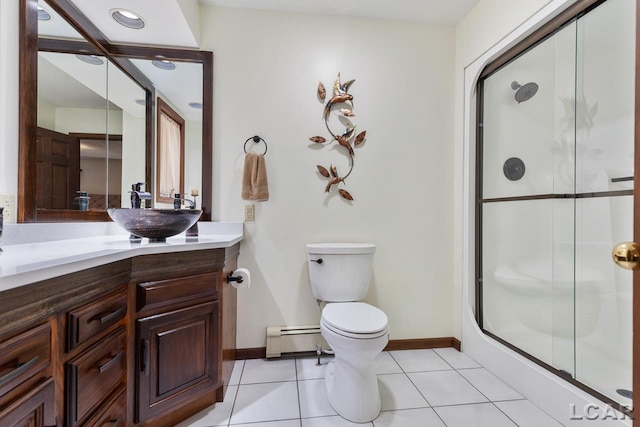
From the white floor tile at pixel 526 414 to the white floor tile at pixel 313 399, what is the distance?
874mm

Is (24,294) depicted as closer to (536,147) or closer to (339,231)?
(339,231)

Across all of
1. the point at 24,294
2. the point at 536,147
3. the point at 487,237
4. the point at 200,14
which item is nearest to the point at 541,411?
the point at 487,237

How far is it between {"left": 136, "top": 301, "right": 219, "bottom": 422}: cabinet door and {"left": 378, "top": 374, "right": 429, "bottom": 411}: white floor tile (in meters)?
0.89

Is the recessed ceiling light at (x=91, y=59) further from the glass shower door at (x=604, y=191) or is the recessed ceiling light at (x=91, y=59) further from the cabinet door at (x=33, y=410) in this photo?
the glass shower door at (x=604, y=191)

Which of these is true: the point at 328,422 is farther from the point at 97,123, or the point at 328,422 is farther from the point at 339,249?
the point at 97,123

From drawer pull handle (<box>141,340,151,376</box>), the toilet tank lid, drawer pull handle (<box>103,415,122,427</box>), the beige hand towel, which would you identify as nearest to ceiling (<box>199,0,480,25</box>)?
the beige hand towel

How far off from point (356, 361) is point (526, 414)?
0.89 m

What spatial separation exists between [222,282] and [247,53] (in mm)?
1525

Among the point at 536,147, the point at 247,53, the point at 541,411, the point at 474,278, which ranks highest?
the point at 247,53

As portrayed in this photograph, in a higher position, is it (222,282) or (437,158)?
(437,158)

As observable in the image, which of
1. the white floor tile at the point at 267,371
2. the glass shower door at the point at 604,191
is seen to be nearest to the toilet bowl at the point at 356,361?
the white floor tile at the point at 267,371

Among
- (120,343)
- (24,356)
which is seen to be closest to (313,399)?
(120,343)

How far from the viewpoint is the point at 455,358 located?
1991 mm

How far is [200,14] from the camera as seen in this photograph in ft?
6.29
